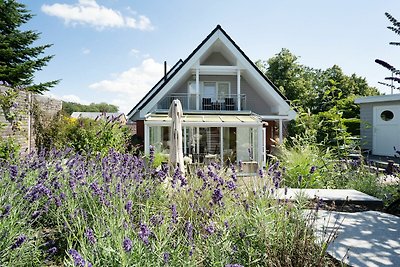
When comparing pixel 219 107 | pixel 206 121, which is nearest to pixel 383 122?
pixel 219 107

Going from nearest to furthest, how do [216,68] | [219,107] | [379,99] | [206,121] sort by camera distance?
[206,121] < [216,68] < [219,107] < [379,99]

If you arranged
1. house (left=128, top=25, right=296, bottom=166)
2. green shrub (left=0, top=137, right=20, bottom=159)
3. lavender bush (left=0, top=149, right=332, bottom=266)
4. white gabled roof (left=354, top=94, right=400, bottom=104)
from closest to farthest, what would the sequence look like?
lavender bush (left=0, top=149, right=332, bottom=266) → green shrub (left=0, top=137, right=20, bottom=159) → house (left=128, top=25, right=296, bottom=166) → white gabled roof (left=354, top=94, right=400, bottom=104)

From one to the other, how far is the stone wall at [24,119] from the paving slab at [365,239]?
9628 mm

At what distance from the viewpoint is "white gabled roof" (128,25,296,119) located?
16141 mm

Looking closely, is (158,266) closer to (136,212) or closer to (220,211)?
(220,211)

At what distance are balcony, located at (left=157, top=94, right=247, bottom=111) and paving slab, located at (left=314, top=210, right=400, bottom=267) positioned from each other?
45.6 feet

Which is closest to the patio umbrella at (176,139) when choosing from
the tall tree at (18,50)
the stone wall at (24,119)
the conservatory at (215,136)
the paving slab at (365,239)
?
the paving slab at (365,239)

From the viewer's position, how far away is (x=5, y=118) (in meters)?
9.85

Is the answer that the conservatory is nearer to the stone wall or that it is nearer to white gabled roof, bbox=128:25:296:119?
white gabled roof, bbox=128:25:296:119

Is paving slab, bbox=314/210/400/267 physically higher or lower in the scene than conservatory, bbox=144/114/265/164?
lower

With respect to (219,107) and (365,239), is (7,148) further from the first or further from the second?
(219,107)

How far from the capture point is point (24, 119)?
11.1 m

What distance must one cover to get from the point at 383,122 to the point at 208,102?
11.9 m

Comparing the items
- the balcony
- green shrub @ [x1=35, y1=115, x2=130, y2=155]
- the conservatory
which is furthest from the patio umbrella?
the balcony
